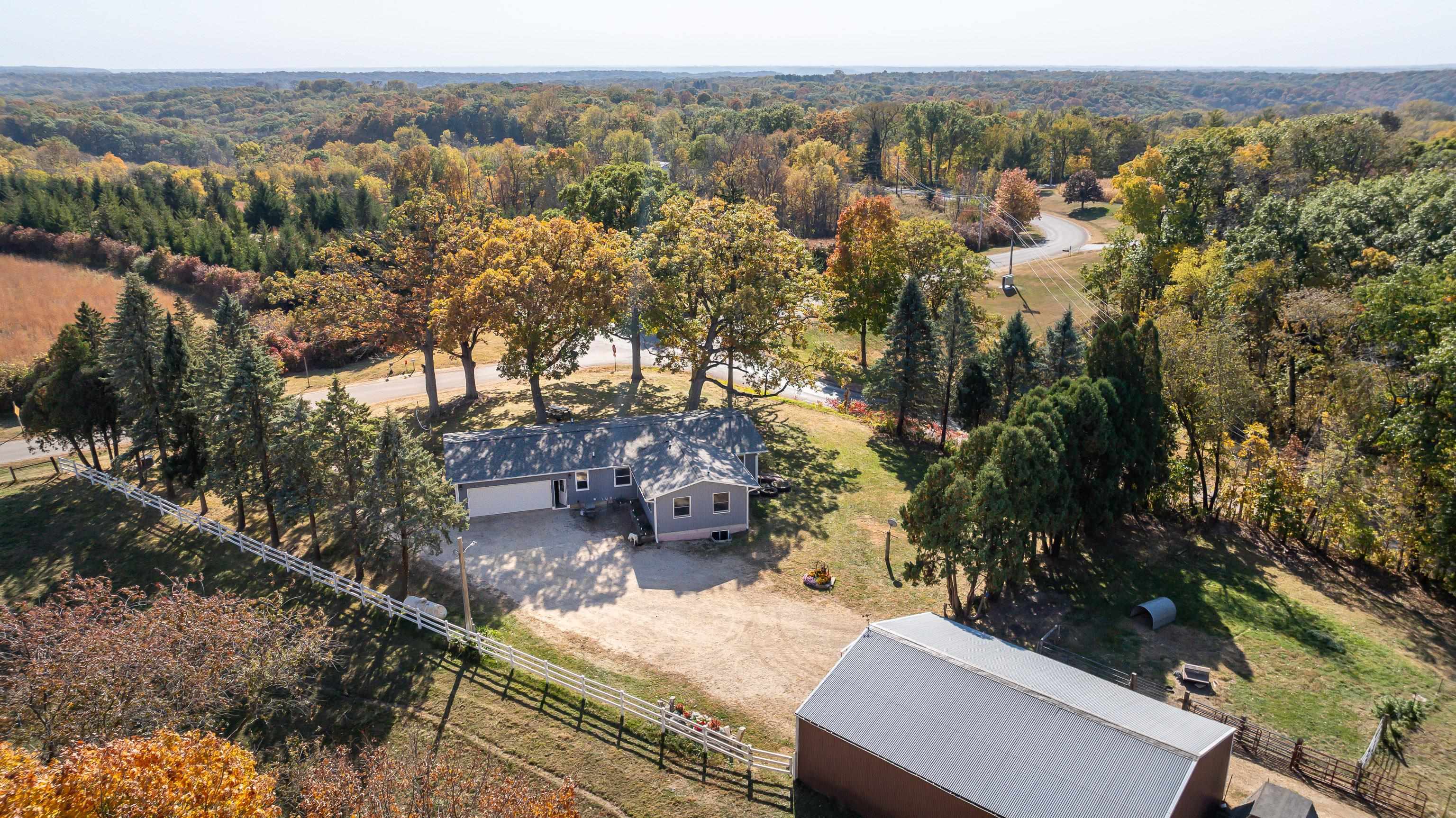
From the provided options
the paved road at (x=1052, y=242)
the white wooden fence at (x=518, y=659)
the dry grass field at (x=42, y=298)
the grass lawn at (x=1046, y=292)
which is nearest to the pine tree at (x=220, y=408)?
the white wooden fence at (x=518, y=659)

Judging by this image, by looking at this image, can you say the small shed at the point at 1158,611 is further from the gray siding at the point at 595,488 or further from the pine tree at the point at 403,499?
the pine tree at the point at 403,499

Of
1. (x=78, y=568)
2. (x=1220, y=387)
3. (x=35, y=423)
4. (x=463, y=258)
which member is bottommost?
(x=78, y=568)

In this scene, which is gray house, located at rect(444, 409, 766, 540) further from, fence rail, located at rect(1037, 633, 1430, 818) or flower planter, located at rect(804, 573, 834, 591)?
fence rail, located at rect(1037, 633, 1430, 818)

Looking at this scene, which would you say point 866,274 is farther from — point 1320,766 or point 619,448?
point 1320,766

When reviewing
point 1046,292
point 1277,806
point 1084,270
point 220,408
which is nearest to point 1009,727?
point 1277,806

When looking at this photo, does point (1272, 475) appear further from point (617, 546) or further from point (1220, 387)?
point (617, 546)

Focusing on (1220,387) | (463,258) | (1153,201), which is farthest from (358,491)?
(1153,201)
